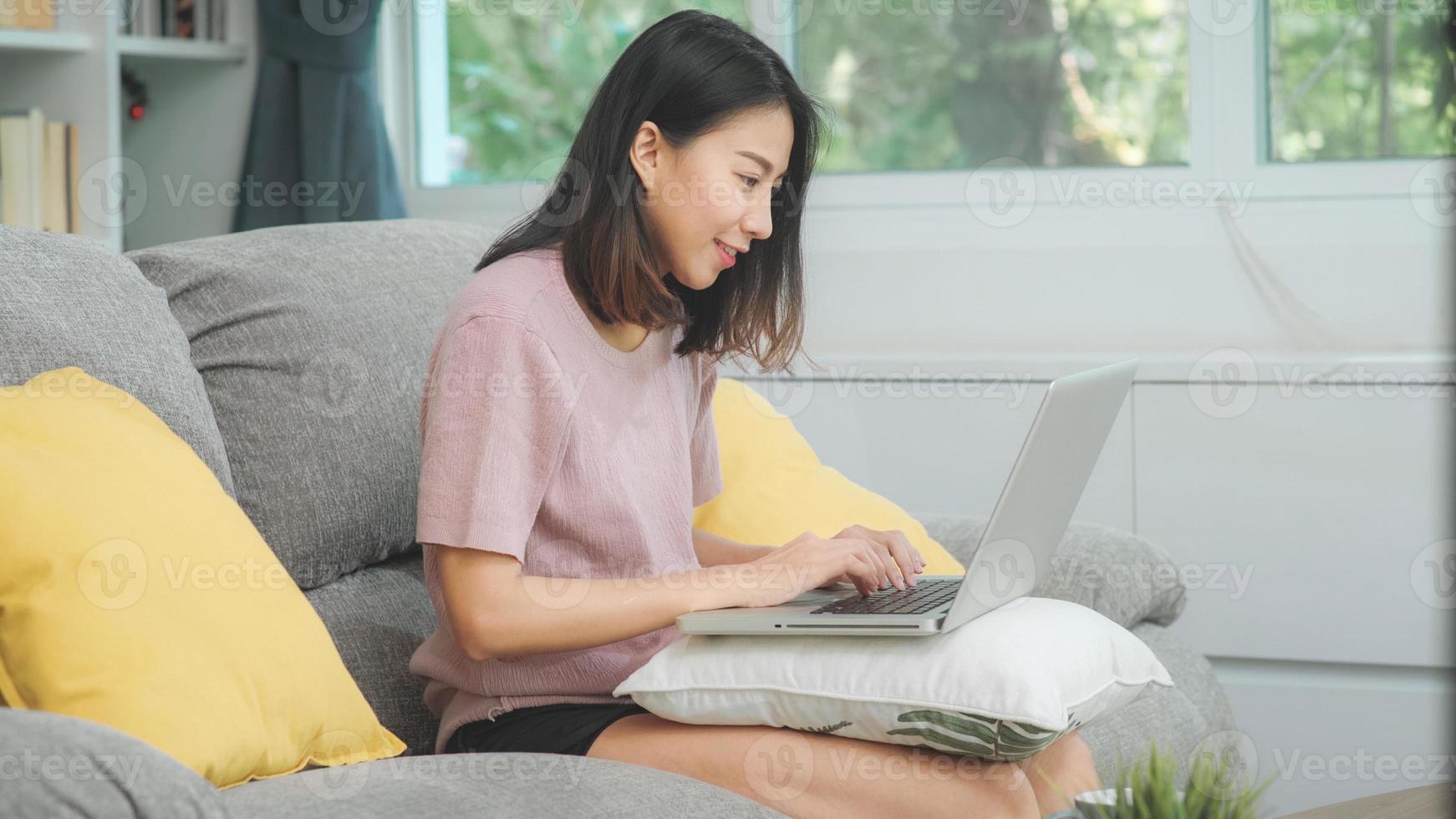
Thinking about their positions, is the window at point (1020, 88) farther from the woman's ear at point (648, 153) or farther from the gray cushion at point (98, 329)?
the gray cushion at point (98, 329)

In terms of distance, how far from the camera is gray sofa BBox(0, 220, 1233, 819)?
45.3 inches

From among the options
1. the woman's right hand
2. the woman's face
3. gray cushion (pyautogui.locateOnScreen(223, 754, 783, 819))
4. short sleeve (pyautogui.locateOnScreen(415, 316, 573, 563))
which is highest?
the woman's face

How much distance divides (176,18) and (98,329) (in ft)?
5.90

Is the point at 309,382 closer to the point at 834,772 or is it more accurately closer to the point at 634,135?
the point at 634,135

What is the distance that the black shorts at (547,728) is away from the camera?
1.30m

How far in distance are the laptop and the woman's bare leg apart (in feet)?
0.45

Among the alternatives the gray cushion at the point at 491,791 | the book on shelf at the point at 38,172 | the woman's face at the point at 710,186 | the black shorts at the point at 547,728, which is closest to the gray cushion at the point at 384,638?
the black shorts at the point at 547,728

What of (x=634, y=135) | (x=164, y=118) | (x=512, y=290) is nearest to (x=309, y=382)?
(x=512, y=290)

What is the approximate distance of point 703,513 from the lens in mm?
1831

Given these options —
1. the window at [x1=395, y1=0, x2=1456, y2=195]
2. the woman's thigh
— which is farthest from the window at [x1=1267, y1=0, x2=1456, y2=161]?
the woman's thigh

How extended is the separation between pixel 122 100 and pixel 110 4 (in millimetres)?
428

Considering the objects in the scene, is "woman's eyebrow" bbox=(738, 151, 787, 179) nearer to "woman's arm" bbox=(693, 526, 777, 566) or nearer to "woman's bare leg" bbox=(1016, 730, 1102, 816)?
"woman's arm" bbox=(693, 526, 777, 566)

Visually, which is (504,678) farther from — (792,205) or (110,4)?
(110,4)

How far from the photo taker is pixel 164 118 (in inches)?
123
